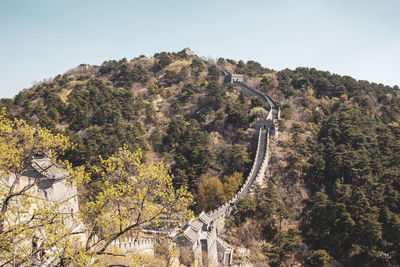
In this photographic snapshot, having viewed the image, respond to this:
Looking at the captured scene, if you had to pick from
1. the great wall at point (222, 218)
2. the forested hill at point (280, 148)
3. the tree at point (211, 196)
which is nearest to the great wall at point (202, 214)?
the great wall at point (222, 218)

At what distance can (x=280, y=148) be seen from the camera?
167 ft

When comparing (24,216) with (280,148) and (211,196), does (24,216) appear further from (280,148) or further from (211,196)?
(280,148)

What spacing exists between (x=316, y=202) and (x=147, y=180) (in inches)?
1275

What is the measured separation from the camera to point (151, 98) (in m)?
77.6

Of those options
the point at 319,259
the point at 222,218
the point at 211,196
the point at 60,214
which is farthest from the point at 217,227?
the point at 60,214

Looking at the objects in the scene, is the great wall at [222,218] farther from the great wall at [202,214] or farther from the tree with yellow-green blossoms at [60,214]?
the tree with yellow-green blossoms at [60,214]

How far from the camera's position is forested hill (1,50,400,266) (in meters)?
32.6

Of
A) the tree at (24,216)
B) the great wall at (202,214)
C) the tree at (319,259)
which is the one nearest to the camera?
the tree at (24,216)

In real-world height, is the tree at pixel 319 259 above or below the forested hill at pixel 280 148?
below

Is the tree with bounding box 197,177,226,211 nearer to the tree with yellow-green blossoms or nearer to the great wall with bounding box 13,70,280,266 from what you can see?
the great wall with bounding box 13,70,280,266

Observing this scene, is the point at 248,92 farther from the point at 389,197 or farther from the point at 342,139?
the point at 389,197

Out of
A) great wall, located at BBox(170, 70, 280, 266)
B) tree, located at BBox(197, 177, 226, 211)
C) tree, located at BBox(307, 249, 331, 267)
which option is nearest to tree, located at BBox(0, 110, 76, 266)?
great wall, located at BBox(170, 70, 280, 266)

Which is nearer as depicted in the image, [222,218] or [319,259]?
[319,259]

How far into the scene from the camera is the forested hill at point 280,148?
1282 inches
